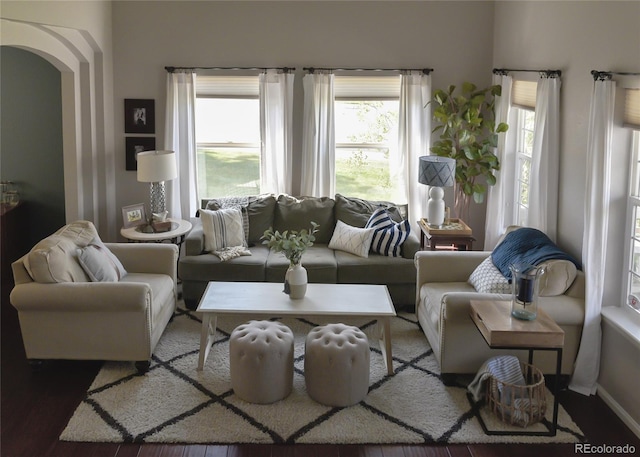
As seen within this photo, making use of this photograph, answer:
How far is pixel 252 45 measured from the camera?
7.04m

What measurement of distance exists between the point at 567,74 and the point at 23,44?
4150 millimetres

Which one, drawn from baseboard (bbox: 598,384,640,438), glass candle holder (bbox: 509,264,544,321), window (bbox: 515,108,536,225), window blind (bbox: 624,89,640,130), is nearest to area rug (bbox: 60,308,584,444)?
baseboard (bbox: 598,384,640,438)

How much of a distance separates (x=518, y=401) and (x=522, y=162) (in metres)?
2.78

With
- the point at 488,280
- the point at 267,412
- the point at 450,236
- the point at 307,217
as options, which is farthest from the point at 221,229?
the point at 488,280

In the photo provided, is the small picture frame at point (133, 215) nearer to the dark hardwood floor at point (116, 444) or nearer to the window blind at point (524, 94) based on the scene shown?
the dark hardwood floor at point (116, 444)

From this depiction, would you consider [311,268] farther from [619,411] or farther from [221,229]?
[619,411]

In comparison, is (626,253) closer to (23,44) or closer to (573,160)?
(573,160)

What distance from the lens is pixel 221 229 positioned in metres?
6.36

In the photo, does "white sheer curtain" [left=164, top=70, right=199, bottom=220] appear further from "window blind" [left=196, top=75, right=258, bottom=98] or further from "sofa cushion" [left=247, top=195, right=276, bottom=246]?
"sofa cushion" [left=247, top=195, right=276, bottom=246]

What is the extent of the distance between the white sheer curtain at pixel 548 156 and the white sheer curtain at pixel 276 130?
255 cm

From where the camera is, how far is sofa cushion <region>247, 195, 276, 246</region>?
22.0ft

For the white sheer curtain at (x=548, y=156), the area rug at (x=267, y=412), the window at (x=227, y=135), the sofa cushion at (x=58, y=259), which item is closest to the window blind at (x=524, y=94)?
the white sheer curtain at (x=548, y=156)

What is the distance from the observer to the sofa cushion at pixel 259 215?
22.0 ft

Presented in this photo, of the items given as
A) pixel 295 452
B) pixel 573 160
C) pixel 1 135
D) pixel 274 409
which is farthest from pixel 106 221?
pixel 573 160
